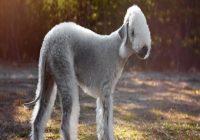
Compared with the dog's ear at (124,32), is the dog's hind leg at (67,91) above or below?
below

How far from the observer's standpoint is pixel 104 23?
46.9 feet

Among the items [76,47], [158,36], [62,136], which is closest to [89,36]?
[76,47]

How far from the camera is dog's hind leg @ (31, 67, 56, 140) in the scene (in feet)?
18.7

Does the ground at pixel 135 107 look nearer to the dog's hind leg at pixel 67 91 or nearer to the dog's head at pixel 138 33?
the dog's hind leg at pixel 67 91

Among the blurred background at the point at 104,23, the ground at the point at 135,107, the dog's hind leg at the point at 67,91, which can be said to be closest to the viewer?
the dog's hind leg at the point at 67,91

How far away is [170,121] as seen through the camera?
8.85 m

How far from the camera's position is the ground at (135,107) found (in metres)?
7.32

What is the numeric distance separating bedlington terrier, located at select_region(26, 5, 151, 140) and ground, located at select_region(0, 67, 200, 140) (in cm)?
139

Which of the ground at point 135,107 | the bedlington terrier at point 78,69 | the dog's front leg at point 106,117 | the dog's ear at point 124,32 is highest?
the dog's ear at point 124,32

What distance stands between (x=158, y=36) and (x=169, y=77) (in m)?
1.54

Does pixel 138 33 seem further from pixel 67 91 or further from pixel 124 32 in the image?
pixel 67 91

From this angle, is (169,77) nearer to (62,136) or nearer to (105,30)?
(105,30)

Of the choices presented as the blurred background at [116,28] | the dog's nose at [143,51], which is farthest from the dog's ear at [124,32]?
the blurred background at [116,28]

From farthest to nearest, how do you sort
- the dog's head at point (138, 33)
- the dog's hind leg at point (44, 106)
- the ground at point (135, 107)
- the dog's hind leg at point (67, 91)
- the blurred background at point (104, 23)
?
the blurred background at point (104, 23) < the ground at point (135, 107) < the dog's hind leg at point (44, 106) < the dog's hind leg at point (67, 91) < the dog's head at point (138, 33)
